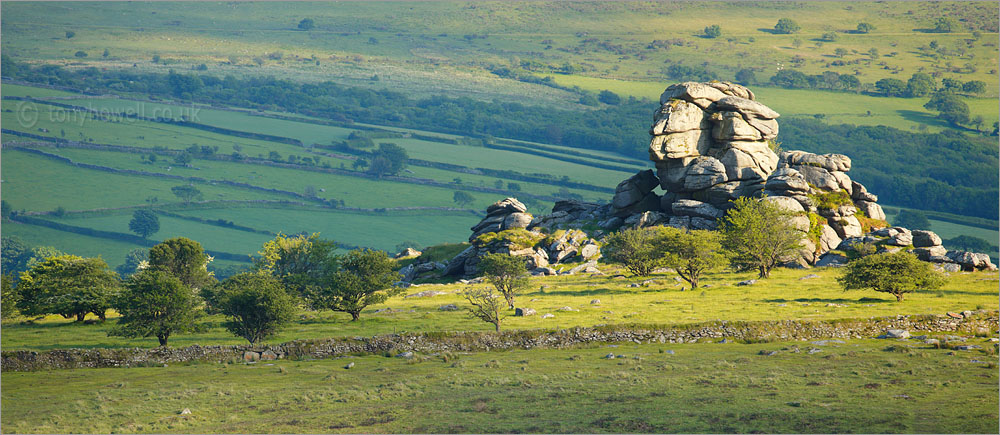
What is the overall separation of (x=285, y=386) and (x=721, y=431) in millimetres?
26037

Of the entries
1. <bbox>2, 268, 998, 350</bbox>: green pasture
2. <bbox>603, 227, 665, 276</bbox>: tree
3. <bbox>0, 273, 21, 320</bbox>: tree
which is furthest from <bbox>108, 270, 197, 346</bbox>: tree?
<bbox>603, 227, 665, 276</bbox>: tree

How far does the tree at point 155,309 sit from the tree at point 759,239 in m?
59.2

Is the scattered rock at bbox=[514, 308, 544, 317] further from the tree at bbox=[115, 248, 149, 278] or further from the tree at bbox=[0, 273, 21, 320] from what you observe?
the tree at bbox=[115, 248, 149, 278]

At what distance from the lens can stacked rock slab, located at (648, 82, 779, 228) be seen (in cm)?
11119

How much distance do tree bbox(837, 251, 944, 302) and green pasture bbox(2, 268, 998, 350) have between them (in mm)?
1301

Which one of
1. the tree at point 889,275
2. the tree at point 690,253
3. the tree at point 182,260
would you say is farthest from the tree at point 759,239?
the tree at point 182,260

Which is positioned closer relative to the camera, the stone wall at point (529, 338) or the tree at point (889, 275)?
the stone wall at point (529, 338)

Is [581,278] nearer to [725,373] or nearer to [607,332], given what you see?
[607,332]

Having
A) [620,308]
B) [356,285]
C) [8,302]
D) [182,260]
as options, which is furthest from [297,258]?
[620,308]

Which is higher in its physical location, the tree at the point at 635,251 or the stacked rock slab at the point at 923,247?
the stacked rock slab at the point at 923,247

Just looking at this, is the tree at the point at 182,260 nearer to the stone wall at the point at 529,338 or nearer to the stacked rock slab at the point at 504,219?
Answer: the stone wall at the point at 529,338

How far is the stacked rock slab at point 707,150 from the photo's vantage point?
4377 inches

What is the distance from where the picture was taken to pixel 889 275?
73.7m

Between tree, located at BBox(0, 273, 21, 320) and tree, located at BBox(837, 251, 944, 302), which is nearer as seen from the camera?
tree, located at BBox(837, 251, 944, 302)
